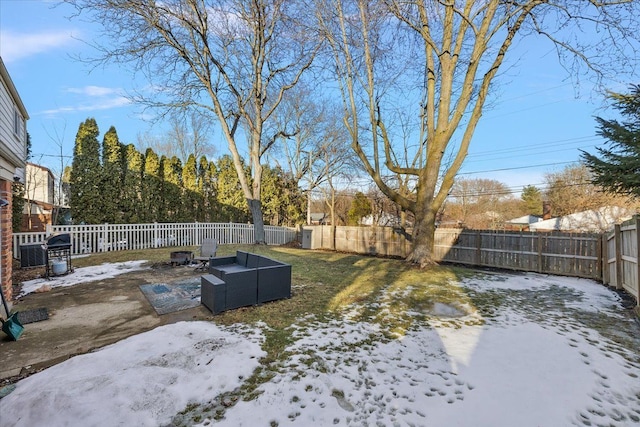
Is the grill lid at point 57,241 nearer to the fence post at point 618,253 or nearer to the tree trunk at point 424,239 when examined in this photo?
the tree trunk at point 424,239

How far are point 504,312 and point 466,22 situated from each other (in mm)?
8238

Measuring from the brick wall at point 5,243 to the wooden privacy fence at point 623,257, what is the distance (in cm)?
1017

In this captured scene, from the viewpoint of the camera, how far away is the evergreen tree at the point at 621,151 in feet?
25.2

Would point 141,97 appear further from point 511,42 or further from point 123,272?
point 511,42

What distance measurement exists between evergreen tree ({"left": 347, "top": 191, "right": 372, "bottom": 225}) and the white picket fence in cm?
759

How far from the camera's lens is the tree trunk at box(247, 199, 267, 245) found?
47.8ft

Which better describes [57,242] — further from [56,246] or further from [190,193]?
[190,193]

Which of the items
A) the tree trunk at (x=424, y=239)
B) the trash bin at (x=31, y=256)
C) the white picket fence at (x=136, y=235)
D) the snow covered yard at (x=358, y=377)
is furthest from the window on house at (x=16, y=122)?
the tree trunk at (x=424, y=239)

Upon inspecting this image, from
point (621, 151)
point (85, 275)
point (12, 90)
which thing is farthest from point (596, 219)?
point (12, 90)

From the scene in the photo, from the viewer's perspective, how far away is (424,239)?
894 cm

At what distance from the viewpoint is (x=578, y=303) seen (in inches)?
214

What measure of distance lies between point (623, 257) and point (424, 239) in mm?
4253

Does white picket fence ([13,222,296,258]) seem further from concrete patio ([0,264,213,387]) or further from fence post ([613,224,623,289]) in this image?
fence post ([613,224,623,289])

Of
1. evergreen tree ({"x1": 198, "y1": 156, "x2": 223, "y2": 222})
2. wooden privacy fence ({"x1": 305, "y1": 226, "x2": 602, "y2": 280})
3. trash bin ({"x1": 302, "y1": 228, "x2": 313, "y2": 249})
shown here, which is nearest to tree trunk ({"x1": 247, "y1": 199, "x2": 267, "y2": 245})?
trash bin ({"x1": 302, "y1": 228, "x2": 313, "y2": 249})
